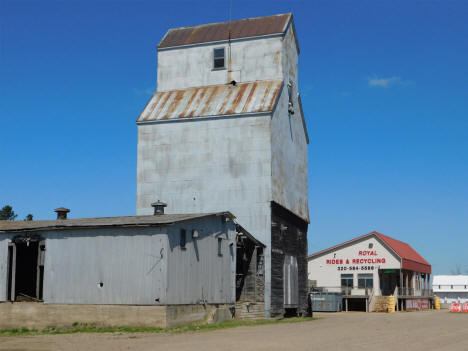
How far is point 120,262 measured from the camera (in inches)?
1064

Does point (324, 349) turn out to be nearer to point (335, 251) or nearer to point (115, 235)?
point (115, 235)

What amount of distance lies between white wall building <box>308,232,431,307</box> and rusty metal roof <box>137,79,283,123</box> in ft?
99.2

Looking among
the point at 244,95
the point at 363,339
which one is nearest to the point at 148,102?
the point at 244,95

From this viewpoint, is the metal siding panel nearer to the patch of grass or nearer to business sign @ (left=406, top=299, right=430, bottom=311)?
the patch of grass

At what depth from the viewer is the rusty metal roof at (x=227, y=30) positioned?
42.2 m

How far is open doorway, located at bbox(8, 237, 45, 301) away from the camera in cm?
2867

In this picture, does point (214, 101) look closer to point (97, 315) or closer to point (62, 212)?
point (62, 212)

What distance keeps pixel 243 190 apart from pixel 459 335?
1537 centimetres

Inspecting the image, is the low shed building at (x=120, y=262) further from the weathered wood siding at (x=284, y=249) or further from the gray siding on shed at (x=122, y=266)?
the weathered wood siding at (x=284, y=249)

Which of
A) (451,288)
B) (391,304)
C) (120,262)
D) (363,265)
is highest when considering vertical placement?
(120,262)

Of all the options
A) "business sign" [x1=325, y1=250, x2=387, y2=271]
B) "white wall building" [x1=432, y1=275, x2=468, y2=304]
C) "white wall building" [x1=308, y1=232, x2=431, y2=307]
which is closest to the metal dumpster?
"white wall building" [x1=308, y1=232, x2=431, y2=307]

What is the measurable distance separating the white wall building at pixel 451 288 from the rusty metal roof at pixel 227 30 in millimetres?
87794

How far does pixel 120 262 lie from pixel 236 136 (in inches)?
546

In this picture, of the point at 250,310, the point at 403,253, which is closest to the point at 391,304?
the point at 403,253
